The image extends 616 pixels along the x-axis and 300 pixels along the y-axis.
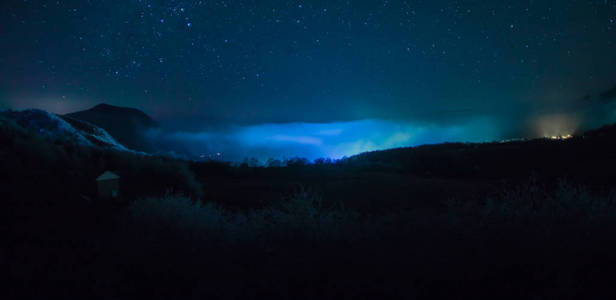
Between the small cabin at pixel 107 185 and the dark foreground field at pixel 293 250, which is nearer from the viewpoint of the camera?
the dark foreground field at pixel 293 250

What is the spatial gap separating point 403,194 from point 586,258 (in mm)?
11241

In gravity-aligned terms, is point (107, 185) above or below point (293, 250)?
above

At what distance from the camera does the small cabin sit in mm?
7887

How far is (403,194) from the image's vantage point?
579 inches

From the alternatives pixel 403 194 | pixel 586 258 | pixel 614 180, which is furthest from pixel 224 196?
pixel 614 180

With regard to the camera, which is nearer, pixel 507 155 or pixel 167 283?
pixel 167 283

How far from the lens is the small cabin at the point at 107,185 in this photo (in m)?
7.89

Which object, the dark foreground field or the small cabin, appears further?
the small cabin

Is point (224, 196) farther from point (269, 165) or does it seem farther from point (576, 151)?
point (576, 151)

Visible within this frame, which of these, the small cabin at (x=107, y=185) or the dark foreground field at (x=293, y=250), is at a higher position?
the small cabin at (x=107, y=185)

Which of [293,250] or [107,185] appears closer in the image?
[293,250]

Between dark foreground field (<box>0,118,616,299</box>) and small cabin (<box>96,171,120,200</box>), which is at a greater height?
small cabin (<box>96,171,120,200</box>)

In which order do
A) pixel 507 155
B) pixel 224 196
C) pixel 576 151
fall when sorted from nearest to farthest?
1. pixel 224 196
2. pixel 576 151
3. pixel 507 155

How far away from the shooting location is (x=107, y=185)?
8047 millimetres
